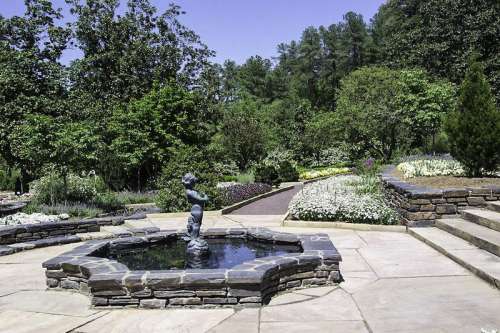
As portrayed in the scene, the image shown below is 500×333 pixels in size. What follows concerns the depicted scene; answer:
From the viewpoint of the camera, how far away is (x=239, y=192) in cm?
1524

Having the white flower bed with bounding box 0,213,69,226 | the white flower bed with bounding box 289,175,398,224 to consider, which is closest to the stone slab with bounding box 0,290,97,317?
the white flower bed with bounding box 0,213,69,226

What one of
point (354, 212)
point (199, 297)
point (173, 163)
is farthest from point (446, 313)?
point (173, 163)

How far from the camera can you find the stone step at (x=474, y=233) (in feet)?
20.9

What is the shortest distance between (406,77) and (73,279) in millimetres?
22708

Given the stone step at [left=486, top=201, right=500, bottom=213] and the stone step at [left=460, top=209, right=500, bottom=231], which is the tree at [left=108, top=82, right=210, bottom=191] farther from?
the stone step at [left=486, top=201, right=500, bottom=213]

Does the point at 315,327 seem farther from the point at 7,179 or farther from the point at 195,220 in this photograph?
the point at 7,179

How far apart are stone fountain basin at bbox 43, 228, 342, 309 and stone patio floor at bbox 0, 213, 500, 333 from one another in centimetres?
12

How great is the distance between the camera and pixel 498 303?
15.0 feet

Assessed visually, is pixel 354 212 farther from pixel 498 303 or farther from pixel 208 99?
pixel 208 99

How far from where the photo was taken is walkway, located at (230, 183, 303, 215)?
1290 cm

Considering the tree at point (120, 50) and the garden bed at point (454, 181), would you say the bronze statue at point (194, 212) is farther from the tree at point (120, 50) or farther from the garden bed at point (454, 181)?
the tree at point (120, 50)

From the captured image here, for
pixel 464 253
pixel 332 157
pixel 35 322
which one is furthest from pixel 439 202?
pixel 332 157

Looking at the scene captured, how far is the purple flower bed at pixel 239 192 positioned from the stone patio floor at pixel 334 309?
24.0 feet

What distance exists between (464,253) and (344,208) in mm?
3289
